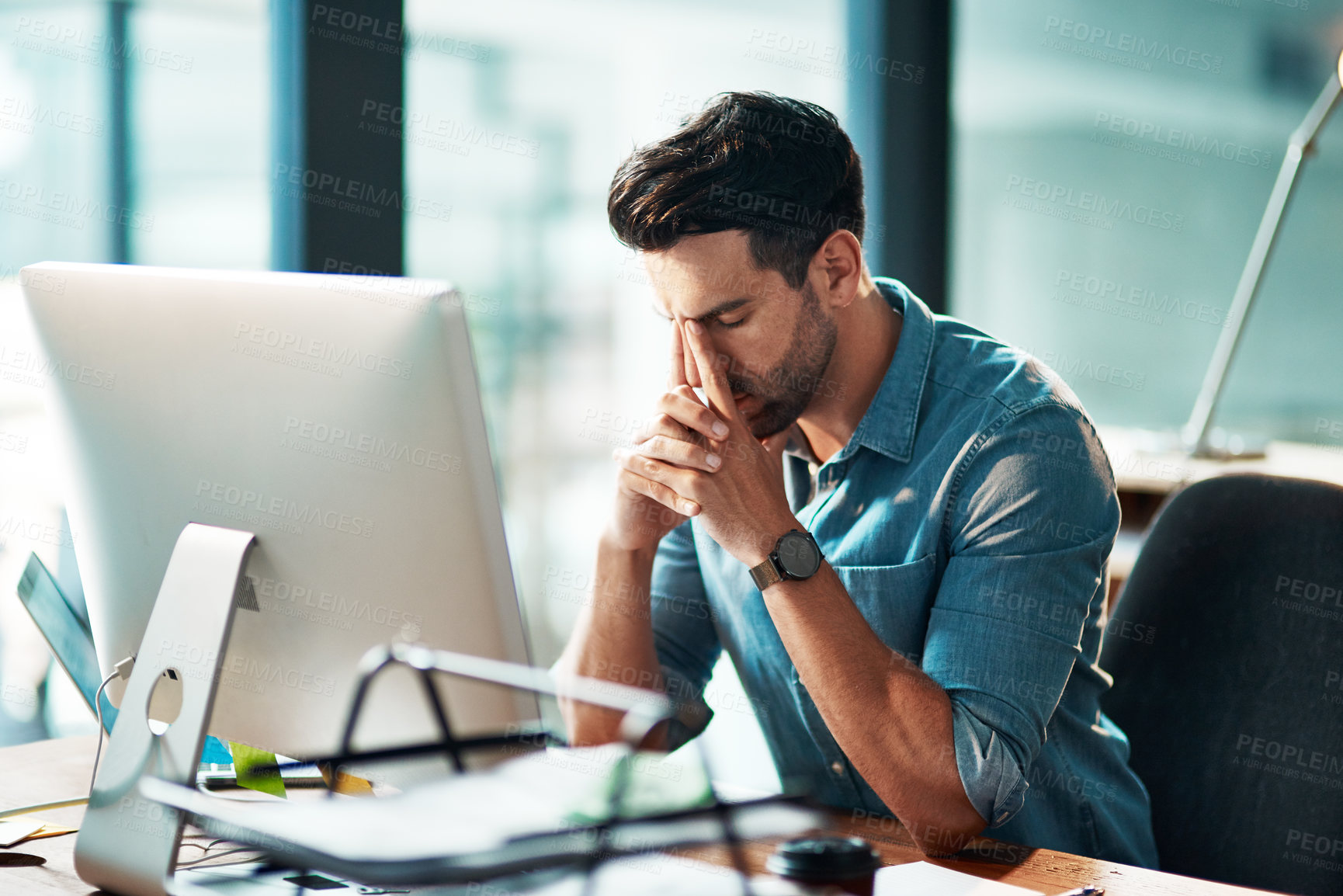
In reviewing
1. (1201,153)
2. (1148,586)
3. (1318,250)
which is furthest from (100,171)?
(1318,250)

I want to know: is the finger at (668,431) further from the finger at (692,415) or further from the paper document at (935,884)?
the paper document at (935,884)

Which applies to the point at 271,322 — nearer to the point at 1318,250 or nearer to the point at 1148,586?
the point at 1148,586

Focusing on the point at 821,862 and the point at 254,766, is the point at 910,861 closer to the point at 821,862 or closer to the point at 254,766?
the point at 821,862

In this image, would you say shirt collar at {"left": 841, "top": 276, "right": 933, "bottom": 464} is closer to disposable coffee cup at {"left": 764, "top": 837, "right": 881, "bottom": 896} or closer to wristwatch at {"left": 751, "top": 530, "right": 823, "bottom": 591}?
wristwatch at {"left": 751, "top": 530, "right": 823, "bottom": 591}

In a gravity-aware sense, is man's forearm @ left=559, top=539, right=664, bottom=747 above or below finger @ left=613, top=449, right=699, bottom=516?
below

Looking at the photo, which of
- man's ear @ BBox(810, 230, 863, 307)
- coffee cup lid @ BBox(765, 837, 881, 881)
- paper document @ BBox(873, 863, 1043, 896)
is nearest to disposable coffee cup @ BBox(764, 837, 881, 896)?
coffee cup lid @ BBox(765, 837, 881, 881)

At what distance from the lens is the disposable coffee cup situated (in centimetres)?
70

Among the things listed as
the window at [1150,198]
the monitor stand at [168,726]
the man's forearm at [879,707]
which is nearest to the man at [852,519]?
the man's forearm at [879,707]

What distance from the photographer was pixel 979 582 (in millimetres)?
1079

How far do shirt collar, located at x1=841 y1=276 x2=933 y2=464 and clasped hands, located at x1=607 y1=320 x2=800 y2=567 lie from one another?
0.37 ft

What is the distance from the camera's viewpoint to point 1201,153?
2.95 metres

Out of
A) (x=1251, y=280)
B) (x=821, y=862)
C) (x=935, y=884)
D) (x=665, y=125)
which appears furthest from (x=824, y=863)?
(x=1251, y=280)

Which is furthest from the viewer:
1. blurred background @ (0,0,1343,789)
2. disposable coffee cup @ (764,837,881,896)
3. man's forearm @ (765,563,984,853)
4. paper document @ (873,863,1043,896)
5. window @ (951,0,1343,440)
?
window @ (951,0,1343,440)

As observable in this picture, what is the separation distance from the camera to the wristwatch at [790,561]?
1.09 metres
